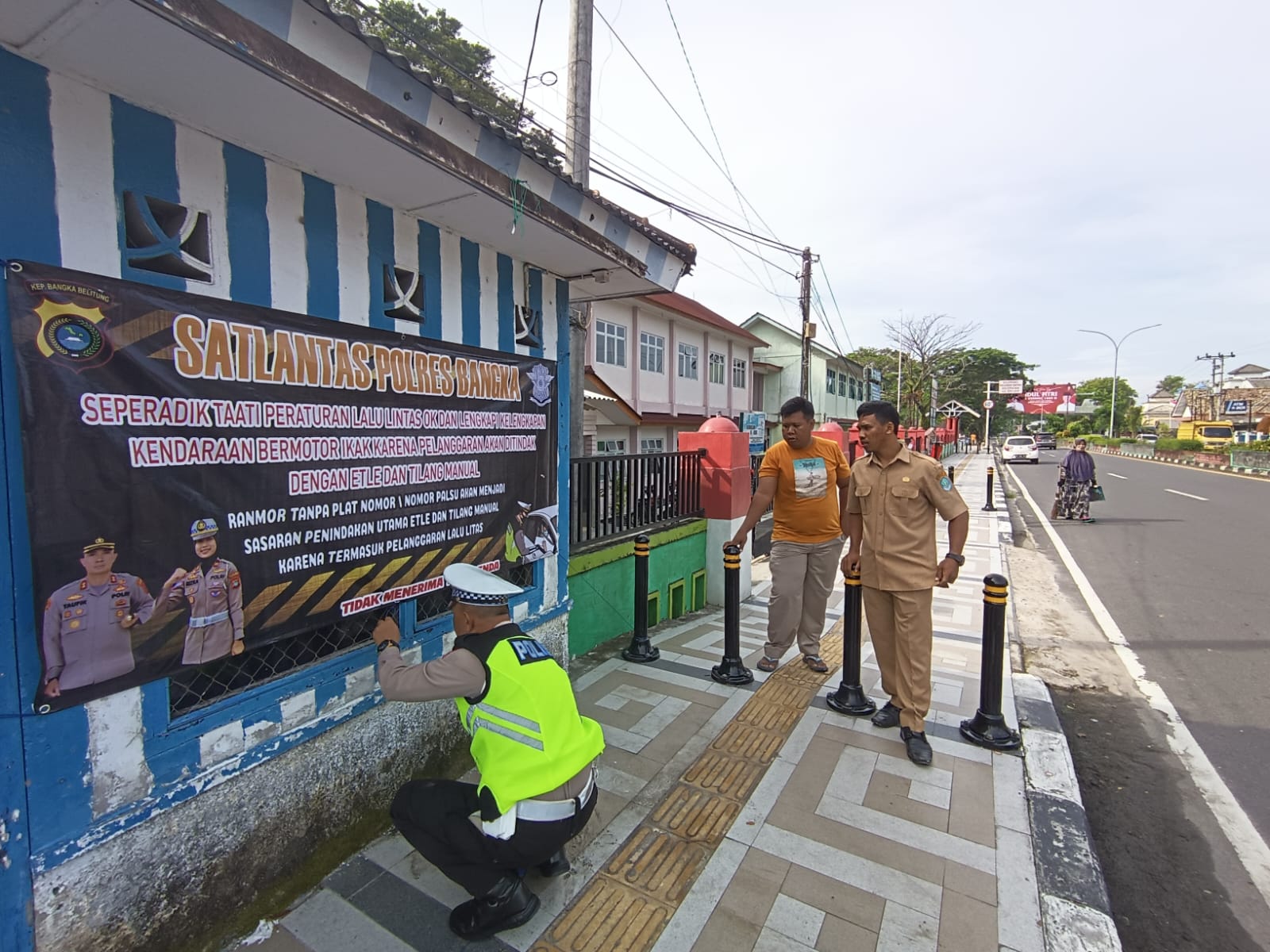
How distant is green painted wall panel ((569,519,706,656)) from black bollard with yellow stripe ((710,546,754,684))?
3.61ft

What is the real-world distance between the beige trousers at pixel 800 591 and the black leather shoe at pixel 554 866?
2.55 meters

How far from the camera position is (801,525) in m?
4.55

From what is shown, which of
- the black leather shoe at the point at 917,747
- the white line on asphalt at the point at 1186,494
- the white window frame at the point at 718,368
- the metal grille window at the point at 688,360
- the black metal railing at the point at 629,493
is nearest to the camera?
the black leather shoe at the point at 917,747

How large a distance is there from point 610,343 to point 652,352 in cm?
248

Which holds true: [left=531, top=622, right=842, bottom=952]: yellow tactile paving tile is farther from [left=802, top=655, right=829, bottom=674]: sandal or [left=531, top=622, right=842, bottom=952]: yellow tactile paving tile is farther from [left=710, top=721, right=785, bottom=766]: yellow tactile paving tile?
[left=802, top=655, right=829, bottom=674]: sandal

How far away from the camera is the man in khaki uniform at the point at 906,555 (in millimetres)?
3590

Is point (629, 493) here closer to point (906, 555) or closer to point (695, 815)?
point (906, 555)

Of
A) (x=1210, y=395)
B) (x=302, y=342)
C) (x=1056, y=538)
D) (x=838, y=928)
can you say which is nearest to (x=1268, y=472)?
(x=1056, y=538)

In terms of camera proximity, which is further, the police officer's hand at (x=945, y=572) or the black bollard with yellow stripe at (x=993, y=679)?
the black bollard with yellow stripe at (x=993, y=679)

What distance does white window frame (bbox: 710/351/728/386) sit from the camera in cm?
2388

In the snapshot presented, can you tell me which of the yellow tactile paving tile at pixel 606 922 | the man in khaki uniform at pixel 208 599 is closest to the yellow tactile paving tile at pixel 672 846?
the yellow tactile paving tile at pixel 606 922

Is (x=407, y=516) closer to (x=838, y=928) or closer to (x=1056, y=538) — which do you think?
(x=838, y=928)

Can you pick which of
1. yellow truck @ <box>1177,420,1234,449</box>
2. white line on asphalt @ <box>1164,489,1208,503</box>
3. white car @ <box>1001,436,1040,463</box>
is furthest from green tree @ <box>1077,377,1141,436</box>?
white line on asphalt @ <box>1164,489,1208,503</box>

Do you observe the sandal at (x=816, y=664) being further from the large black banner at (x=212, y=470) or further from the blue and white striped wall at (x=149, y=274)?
the blue and white striped wall at (x=149, y=274)
